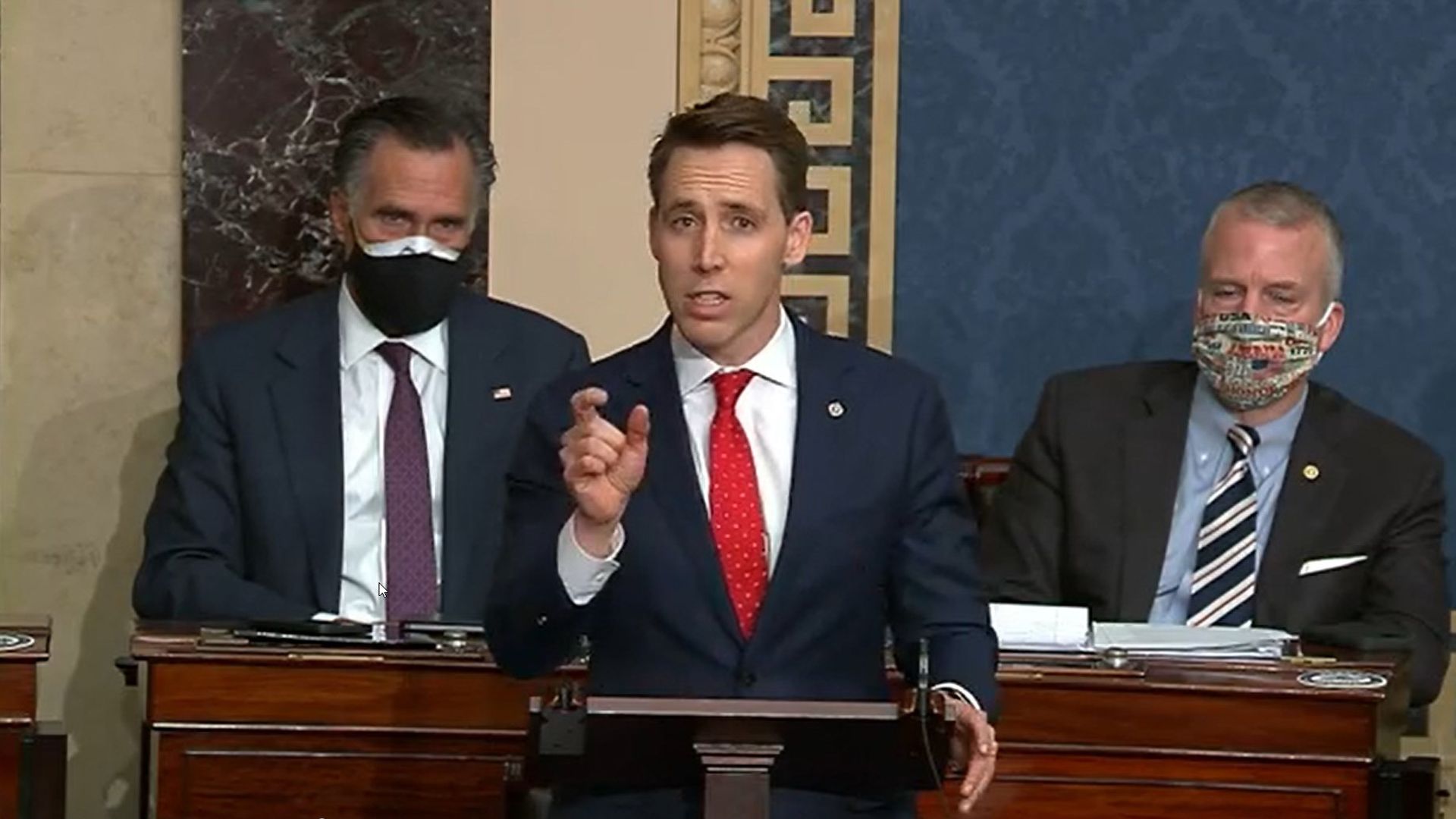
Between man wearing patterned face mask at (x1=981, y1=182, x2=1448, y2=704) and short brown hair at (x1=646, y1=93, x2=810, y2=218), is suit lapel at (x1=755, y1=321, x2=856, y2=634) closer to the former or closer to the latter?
short brown hair at (x1=646, y1=93, x2=810, y2=218)

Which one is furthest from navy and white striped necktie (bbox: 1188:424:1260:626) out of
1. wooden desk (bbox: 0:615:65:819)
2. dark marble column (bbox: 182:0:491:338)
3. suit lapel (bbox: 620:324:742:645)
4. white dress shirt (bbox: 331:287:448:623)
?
Result: wooden desk (bbox: 0:615:65:819)

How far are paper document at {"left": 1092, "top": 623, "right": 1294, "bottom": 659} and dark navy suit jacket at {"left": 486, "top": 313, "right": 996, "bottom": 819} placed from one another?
0.74 m

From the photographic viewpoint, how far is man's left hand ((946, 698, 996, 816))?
379 centimetres

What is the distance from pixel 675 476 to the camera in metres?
4.05

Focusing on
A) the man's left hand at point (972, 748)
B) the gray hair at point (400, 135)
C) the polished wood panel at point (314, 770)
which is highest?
the gray hair at point (400, 135)

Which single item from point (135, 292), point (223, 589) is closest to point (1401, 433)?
point (223, 589)

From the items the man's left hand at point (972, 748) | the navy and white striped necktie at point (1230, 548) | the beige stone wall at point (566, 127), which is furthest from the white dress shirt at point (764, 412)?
the beige stone wall at point (566, 127)

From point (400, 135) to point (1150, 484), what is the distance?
59.0 inches

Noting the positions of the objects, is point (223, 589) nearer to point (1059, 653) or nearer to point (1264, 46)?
point (1059, 653)

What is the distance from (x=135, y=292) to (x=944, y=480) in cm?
272

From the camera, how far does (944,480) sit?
13.6 feet

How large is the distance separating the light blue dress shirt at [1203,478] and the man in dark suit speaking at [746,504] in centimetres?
135

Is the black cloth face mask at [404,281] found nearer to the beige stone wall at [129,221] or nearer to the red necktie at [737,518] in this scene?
the beige stone wall at [129,221]

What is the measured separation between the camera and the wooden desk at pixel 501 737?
4566 millimetres
